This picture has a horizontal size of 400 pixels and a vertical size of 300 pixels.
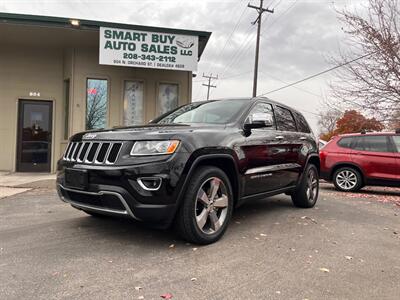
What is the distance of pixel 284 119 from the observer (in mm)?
6133

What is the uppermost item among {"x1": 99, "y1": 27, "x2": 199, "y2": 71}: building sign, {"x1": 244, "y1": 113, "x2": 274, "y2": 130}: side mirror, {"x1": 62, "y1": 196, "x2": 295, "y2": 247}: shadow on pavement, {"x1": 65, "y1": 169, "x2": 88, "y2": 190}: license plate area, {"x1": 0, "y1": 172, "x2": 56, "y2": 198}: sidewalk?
{"x1": 99, "y1": 27, "x2": 199, "y2": 71}: building sign

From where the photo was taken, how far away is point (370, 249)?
14.3ft

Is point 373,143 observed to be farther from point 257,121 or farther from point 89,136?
point 89,136

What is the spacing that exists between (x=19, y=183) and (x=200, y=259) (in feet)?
23.2

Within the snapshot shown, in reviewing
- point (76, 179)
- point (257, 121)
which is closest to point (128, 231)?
point (76, 179)

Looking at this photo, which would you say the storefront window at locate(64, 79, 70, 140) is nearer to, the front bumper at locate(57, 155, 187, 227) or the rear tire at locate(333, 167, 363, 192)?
the rear tire at locate(333, 167, 363, 192)

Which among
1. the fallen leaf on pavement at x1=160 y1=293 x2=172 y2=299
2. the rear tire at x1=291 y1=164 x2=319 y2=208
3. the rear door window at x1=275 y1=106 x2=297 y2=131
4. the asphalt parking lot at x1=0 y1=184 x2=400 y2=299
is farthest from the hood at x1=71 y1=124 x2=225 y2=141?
the rear tire at x1=291 y1=164 x2=319 y2=208

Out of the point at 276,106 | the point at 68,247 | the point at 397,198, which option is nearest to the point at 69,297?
the point at 68,247

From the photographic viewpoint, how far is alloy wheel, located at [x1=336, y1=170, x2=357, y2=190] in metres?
9.56

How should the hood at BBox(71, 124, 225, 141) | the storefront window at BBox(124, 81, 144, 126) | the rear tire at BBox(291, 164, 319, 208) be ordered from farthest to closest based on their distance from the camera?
1. the storefront window at BBox(124, 81, 144, 126)
2. the rear tire at BBox(291, 164, 319, 208)
3. the hood at BBox(71, 124, 225, 141)

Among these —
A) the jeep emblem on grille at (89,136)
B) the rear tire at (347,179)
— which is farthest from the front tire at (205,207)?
the rear tire at (347,179)

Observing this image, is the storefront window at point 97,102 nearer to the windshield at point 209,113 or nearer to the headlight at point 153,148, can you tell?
the windshield at point 209,113

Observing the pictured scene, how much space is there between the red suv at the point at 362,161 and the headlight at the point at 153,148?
7.04 m

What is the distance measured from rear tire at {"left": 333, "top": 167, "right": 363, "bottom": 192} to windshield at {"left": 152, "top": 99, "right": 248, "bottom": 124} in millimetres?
5502
